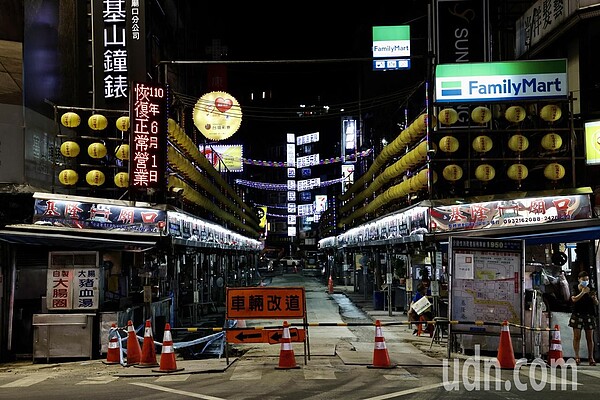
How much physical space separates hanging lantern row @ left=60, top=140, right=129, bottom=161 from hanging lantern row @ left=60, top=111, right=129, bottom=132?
1.60 ft

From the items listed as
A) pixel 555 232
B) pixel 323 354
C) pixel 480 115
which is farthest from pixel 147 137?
pixel 555 232

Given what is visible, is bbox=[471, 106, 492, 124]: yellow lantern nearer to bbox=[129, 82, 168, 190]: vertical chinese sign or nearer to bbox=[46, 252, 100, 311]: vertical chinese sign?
bbox=[129, 82, 168, 190]: vertical chinese sign

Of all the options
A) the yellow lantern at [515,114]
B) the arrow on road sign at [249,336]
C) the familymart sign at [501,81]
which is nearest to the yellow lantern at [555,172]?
the yellow lantern at [515,114]

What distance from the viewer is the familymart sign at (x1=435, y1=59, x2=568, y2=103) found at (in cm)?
1975

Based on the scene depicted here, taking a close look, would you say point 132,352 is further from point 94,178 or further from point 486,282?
point 486,282

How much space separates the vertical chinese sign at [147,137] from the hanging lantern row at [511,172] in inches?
334

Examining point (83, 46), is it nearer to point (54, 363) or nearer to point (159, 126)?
point (159, 126)

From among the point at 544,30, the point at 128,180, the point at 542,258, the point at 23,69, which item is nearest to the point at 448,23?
the point at 544,30

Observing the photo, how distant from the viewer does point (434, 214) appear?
65.3 ft

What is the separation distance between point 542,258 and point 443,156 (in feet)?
15.1

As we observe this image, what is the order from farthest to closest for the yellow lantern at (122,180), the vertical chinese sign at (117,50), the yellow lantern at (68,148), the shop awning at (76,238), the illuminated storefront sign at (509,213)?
the vertical chinese sign at (117,50) → the yellow lantern at (122,180) → the yellow lantern at (68,148) → the illuminated storefront sign at (509,213) → the shop awning at (76,238)

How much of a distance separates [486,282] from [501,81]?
7553mm

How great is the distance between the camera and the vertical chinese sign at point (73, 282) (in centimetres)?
1652

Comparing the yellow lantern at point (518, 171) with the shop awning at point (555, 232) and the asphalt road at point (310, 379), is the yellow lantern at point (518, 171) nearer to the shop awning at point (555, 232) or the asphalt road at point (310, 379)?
the shop awning at point (555, 232)
